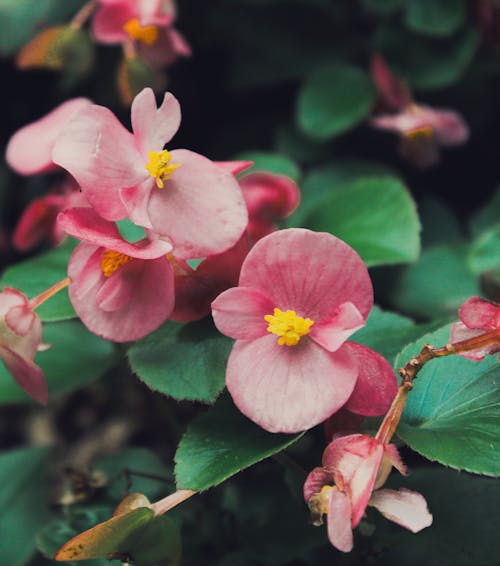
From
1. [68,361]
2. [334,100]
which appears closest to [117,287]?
[68,361]

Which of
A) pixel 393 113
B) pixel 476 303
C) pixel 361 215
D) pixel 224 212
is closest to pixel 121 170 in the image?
pixel 224 212

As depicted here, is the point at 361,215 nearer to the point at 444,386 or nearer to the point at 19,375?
the point at 444,386

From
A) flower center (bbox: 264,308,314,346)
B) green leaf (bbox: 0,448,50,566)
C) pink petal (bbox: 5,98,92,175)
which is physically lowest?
green leaf (bbox: 0,448,50,566)

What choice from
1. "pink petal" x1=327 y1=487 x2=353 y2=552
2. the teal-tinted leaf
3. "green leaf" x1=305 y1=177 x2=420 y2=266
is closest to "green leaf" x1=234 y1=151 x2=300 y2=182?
"green leaf" x1=305 y1=177 x2=420 y2=266

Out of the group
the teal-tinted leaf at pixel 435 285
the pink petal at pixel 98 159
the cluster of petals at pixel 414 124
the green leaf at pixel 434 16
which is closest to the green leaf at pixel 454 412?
the pink petal at pixel 98 159

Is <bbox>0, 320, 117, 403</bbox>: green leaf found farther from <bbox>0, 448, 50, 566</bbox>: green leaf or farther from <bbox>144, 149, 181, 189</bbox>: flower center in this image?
<bbox>144, 149, 181, 189</bbox>: flower center

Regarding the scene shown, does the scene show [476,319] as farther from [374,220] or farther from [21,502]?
[21,502]
